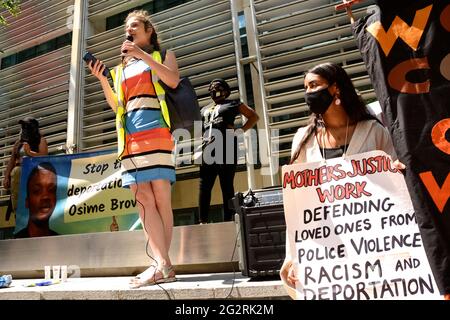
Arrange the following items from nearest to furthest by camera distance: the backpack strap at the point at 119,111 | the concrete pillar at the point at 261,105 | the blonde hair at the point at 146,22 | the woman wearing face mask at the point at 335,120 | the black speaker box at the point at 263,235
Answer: the woman wearing face mask at the point at 335,120 → the black speaker box at the point at 263,235 → the backpack strap at the point at 119,111 → the blonde hair at the point at 146,22 → the concrete pillar at the point at 261,105

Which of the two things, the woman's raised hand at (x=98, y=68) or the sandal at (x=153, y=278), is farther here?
the woman's raised hand at (x=98, y=68)

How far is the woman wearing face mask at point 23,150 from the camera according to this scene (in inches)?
177

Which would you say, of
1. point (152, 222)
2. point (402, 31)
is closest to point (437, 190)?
point (402, 31)

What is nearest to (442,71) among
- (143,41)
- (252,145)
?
(143,41)

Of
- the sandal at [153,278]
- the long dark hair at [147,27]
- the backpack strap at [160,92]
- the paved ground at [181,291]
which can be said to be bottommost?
the paved ground at [181,291]

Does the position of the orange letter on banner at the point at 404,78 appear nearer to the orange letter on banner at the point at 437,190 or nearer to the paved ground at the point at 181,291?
the orange letter on banner at the point at 437,190

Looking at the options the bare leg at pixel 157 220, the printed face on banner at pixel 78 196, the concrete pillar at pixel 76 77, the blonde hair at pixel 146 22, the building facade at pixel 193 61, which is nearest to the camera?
the bare leg at pixel 157 220

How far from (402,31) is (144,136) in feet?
5.17

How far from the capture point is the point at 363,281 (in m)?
1.56

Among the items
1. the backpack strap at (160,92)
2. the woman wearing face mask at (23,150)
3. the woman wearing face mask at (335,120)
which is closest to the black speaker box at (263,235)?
the woman wearing face mask at (335,120)

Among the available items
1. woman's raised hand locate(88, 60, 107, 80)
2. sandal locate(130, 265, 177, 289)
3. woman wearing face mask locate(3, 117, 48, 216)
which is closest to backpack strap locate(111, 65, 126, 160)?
woman's raised hand locate(88, 60, 107, 80)

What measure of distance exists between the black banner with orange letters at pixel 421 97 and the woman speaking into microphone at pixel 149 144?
1.31 m

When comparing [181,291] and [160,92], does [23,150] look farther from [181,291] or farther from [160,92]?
[181,291]
